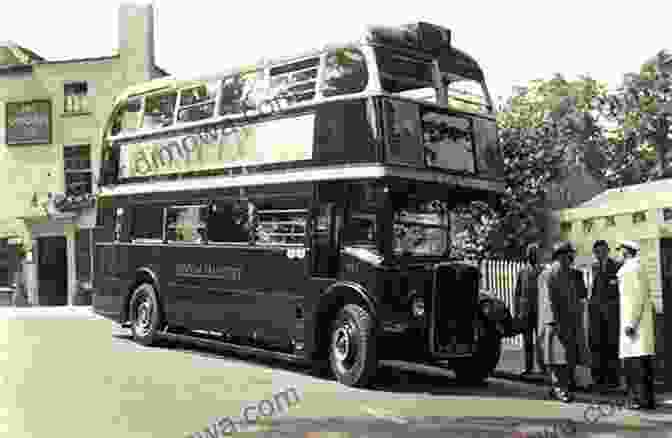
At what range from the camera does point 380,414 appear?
9.23m

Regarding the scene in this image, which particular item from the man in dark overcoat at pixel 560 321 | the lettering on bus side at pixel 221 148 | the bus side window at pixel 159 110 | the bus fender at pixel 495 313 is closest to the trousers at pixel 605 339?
the man in dark overcoat at pixel 560 321

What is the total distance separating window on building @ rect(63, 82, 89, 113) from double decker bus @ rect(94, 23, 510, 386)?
66.2 ft

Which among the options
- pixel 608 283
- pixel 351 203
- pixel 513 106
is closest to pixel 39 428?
pixel 351 203

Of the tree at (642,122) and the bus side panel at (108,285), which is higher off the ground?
the tree at (642,122)

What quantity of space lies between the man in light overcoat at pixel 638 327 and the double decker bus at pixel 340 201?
2.26 meters

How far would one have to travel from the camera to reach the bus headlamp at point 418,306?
35.8ft

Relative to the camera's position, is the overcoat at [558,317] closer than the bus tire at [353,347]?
Yes

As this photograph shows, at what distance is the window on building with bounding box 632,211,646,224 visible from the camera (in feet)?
34.4

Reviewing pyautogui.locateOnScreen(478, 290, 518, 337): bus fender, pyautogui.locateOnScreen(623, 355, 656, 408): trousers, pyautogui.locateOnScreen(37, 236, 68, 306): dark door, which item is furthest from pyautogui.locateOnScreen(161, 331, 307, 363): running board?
pyautogui.locateOnScreen(37, 236, 68, 306): dark door

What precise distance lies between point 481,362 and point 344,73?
4339mm

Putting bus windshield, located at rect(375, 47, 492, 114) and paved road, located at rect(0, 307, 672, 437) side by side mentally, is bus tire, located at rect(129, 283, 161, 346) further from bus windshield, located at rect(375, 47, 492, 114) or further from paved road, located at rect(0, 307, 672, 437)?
bus windshield, located at rect(375, 47, 492, 114)

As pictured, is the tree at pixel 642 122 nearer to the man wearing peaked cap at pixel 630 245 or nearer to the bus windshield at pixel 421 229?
the bus windshield at pixel 421 229

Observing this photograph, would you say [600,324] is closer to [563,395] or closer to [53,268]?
[563,395]

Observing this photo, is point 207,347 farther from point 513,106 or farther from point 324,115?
point 513,106
